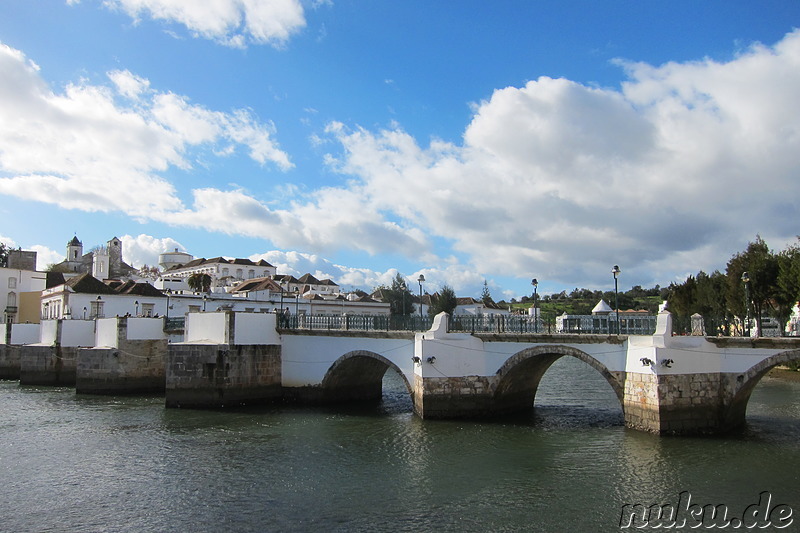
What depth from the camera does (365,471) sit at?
15.5 m

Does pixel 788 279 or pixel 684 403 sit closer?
pixel 684 403

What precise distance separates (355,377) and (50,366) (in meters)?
19.7

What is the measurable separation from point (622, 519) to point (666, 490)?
2.23 metres

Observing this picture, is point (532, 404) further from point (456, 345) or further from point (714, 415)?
point (714, 415)

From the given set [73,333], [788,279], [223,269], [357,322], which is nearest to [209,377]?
[357,322]

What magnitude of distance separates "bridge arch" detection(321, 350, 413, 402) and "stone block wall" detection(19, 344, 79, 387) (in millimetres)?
17771

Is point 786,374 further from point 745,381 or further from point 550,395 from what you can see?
point 745,381

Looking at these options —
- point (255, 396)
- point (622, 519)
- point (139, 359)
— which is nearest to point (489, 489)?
point (622, 519)

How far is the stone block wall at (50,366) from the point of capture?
34.9m

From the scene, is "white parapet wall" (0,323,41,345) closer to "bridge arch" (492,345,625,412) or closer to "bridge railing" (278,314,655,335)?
"bridge railing" (278,314,655,335)

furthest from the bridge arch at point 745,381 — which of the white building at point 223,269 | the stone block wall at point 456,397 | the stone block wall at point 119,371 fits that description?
the white building at point 223,269

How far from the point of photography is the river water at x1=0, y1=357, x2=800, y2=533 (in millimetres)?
12250

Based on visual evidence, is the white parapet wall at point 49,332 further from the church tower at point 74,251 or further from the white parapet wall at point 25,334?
the church tower at point 74,251

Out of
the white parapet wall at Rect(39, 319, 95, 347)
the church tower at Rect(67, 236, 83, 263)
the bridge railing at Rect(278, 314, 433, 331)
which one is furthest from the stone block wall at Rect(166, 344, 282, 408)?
the church tower at Rect(67, 236, 83, 263)
